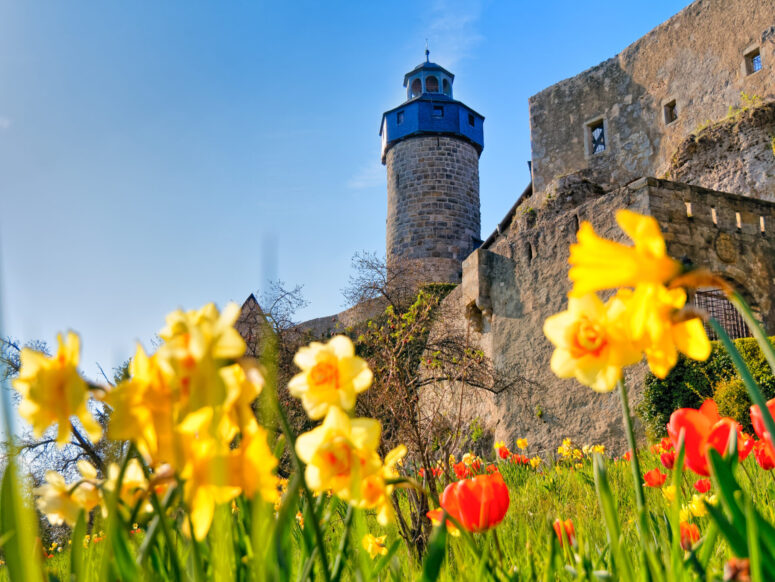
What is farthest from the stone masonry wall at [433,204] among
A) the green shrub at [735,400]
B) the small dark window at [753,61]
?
the green shrub at [735,400]

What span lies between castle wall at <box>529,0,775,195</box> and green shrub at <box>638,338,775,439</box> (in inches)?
206

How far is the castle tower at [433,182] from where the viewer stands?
775 inches

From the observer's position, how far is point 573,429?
754cm

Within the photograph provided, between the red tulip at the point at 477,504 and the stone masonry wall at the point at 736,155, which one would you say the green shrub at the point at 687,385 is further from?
the red tulip at the point at 477,504

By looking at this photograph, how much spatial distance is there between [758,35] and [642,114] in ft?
8.92

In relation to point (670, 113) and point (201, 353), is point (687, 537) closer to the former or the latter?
point (201, 353)

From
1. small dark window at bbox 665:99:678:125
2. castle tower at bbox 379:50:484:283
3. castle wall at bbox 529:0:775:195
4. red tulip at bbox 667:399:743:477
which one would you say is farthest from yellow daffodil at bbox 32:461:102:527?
castle tower at bbox 379:50:484:283

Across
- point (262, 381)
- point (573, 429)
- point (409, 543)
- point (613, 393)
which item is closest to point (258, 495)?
point (262, 381)

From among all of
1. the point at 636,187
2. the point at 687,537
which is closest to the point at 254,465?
the point at 687,537

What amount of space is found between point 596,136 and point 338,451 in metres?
15.8

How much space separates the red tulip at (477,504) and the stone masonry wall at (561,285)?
20.1 ft

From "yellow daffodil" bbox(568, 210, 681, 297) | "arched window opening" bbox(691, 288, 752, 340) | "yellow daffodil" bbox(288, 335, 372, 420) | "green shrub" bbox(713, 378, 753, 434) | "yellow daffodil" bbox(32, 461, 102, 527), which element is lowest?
"yellow daffodil" bbox(32, 461, 102, 527)

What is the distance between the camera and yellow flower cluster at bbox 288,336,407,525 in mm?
719

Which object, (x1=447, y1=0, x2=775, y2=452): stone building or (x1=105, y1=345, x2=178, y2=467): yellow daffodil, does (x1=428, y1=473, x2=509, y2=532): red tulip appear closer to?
(x1=105, y1=345, x2=178, y2=467): yellow daffodil
